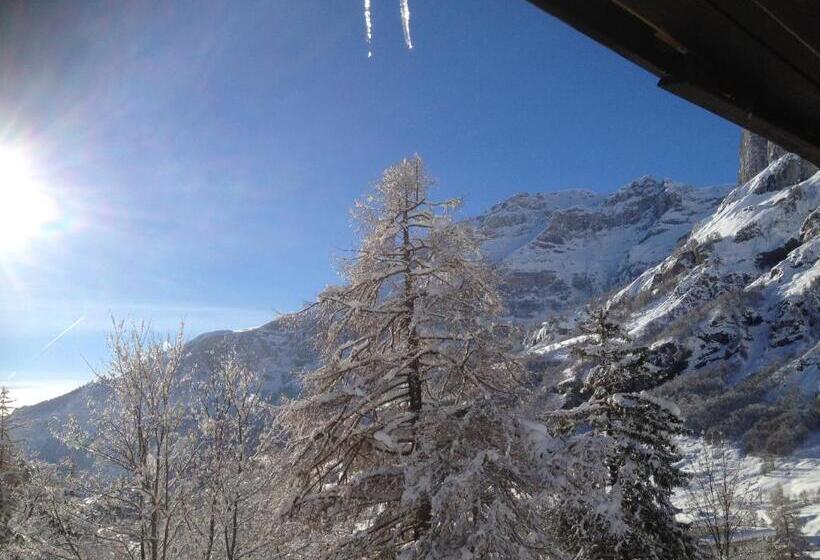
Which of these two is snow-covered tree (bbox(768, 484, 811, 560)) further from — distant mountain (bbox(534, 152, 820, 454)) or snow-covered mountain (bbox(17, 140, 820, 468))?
snow-covered mountain (bbox(17, 140, 820, 468))

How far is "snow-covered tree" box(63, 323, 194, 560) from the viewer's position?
8.08 m

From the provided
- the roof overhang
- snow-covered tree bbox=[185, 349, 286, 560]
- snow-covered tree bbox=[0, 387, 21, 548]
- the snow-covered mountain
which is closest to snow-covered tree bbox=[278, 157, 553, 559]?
snow-covered tree bbox=[185, 349, 286, 560]

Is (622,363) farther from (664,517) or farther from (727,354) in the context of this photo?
(727,354)

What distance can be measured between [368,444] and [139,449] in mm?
3834

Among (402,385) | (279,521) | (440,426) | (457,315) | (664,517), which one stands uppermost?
(457,315)

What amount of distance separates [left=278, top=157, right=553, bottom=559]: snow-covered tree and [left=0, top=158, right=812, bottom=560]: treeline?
0.09 feet

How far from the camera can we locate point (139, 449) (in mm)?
8352

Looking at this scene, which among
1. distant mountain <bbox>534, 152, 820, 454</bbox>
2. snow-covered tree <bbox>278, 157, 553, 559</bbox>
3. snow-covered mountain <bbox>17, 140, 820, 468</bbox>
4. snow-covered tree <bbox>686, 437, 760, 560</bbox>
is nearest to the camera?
snow-covered tree <bbox>278, 157, 553, 559</bbox>

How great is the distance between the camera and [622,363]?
14.1 m

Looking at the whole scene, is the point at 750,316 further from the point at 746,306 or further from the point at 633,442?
the point at 633,442

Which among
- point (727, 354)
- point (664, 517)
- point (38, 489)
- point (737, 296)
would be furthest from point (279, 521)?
point (737, 296)

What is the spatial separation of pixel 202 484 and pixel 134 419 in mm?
1790

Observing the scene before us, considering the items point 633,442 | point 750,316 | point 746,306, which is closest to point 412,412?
point 633,442

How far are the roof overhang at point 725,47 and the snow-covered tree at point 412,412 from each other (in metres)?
4.84
